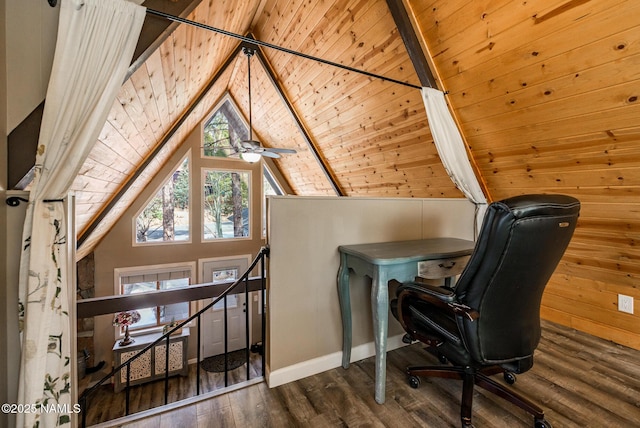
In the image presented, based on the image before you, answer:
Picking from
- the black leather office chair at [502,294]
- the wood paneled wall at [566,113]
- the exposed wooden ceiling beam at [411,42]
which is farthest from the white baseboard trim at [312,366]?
the exposed wooden ceiling beam at [411,42]

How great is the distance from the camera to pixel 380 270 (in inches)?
60.5

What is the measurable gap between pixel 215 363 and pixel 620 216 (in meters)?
6.08

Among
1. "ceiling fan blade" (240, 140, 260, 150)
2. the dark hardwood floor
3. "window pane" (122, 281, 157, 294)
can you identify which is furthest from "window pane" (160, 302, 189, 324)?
the dark hardwood floor

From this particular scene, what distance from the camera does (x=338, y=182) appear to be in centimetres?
490

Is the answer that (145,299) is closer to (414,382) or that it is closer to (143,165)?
(143,165)

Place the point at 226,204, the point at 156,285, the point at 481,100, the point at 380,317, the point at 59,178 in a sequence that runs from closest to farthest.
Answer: the point at 59,178 → the point at 380,317 → the point at 481,100 → the point at 156,285 → the point at 226,204

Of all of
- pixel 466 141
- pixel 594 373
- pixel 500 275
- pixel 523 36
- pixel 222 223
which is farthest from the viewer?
pixel 222 223

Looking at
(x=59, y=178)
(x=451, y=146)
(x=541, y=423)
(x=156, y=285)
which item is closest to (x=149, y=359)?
(x=156, y=285)

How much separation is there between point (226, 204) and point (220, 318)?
243cm

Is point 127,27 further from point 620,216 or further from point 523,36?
point 620,216

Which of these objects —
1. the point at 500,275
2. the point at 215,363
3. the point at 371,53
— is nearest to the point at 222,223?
the point at 215,363

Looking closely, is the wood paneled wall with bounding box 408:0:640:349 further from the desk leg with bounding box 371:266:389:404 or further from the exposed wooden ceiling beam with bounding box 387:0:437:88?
the desk leg with bounding box 371:266:389:404

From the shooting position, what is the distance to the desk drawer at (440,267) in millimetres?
1671

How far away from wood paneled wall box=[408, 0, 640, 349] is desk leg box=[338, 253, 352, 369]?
1735mm
